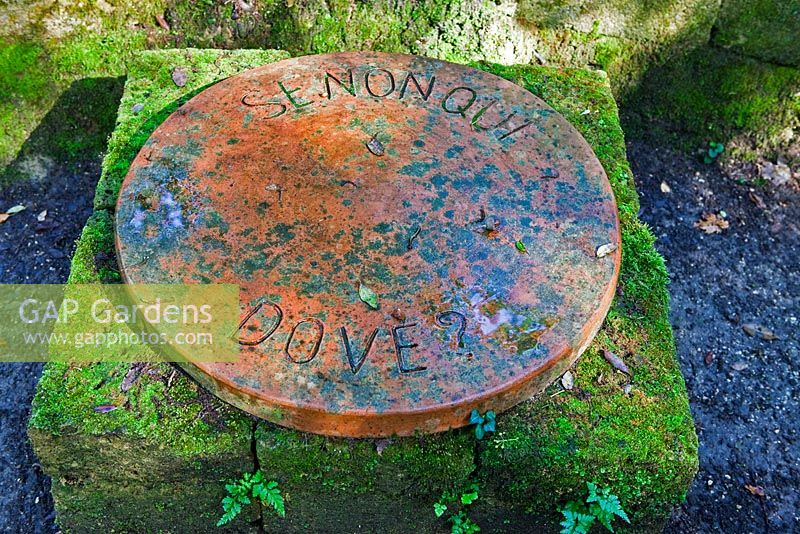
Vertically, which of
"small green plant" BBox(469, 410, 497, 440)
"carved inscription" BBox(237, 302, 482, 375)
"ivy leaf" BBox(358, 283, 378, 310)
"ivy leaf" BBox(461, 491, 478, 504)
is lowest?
"ivy leaf" BBox(461, 491, 478, 504)

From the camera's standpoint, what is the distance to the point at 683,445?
236 centimetres

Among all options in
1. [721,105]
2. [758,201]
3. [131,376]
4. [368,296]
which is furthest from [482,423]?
[721,105]

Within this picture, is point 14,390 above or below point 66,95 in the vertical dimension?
below

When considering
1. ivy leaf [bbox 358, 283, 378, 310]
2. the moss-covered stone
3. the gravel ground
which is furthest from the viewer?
the moss-covered stone

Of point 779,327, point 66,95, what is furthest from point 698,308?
point 66,95

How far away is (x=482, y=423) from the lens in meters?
2.29

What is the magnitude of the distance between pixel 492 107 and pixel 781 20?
2047 millimetres

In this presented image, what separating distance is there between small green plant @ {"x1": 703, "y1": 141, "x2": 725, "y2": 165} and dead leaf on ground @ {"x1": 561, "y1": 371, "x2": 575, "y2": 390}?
2.35m

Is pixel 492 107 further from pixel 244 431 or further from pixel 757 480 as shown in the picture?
pixel 757 480

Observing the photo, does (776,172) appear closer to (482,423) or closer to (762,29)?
(762,29)

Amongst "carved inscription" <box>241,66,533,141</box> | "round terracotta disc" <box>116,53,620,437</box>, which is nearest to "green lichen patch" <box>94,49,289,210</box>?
"round terracotta disc" <box>116,53,620,437</box>

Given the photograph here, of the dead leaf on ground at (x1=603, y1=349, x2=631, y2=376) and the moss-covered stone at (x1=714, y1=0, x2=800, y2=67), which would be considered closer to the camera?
the dead leaf on ground at (x1=603, y1=349, x2=631, y2=376)

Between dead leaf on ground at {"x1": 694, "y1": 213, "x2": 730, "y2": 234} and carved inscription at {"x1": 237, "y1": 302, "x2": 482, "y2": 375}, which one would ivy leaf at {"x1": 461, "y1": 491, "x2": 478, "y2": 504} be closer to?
carved inscription at {"x1": 237, "y1": 302, "x2": 482, "y2": 375}

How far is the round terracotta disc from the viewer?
7.30 feet
